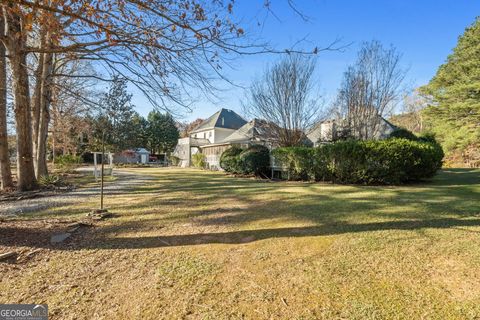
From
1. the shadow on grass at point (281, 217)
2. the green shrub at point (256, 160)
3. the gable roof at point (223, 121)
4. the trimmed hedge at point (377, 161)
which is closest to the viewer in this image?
the shadow on grass at point (281, 217)

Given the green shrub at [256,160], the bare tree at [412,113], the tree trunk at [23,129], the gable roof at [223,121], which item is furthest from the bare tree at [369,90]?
the bare tree at [412,113]

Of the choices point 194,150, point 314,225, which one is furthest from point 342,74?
point 194,150

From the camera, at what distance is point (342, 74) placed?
14.9m

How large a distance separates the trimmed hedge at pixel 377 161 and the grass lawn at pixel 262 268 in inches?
171

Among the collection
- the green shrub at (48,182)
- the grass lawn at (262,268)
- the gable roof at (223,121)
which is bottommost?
the grass lawn at (262,268)

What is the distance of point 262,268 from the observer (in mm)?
2896

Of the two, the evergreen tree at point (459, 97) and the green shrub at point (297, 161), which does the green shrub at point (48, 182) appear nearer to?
the green shrub at point (297, 161)

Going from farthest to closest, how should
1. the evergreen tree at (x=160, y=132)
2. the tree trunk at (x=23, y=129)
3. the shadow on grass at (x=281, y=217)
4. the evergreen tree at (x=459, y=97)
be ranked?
the evergreen tree at (x=160, y=132), the evergreen tree at (x=459, y=97), the tree trunk at (x=23, y=129), the shadow on grass at (x=281, y=217)

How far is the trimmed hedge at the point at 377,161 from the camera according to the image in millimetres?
9250

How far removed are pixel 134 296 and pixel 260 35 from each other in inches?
153

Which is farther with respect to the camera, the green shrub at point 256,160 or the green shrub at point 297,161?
the green shrub at point 256,160

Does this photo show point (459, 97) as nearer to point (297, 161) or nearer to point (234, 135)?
point (297, 161)

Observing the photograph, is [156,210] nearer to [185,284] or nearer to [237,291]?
[185,284]

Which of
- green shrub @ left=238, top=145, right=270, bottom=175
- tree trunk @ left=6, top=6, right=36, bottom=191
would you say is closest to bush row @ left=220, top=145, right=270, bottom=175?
green shrub @ left=238, top=145, right=270, bottom=175
